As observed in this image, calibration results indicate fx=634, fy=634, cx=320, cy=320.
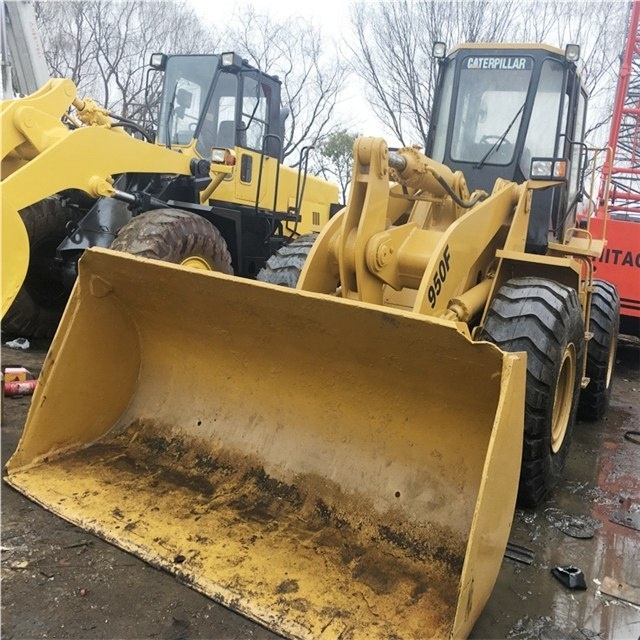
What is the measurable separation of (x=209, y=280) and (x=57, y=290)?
4066 mm

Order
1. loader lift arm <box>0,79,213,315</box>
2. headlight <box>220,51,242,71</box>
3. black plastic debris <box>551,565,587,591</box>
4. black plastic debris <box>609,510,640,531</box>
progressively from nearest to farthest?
black plastic debris <box>551,565,587,591</box> < black plastic debris <box>609,510,640,531</box> < loader lift arm <box>0,79,213,315</box> < headlight <box>220,51,242,71</box>

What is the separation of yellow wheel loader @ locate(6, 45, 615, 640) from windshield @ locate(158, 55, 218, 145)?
3587mm

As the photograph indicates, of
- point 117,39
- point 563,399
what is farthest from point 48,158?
point 117,39

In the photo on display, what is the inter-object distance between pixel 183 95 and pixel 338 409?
211 inches

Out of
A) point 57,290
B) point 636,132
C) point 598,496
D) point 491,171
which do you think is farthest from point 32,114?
point 636,132

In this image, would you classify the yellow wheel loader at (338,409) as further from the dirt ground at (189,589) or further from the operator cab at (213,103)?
the operator cab at (213,103)

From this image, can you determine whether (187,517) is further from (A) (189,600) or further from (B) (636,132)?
(B) (636,132)

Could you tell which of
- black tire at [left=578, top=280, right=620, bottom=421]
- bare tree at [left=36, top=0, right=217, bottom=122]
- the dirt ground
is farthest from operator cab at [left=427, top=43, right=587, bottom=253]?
bare tree at [left=36, top=0, right=217, bottom=122]

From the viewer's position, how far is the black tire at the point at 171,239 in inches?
206

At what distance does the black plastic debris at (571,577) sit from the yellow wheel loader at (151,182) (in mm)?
3635

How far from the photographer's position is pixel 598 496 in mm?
4215

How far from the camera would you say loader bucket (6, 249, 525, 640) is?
252cm

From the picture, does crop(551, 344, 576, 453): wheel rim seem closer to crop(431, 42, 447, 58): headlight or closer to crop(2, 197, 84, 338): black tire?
crop(431, 42, 447, 58): headlight

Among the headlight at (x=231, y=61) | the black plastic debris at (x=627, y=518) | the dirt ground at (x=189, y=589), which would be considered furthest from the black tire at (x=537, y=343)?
the headlight at (x=231, y=61)
